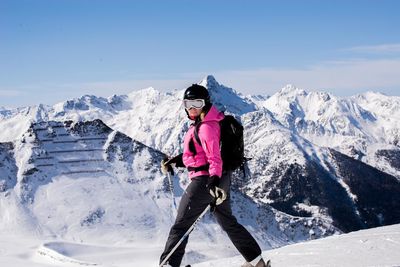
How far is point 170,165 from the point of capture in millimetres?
10086

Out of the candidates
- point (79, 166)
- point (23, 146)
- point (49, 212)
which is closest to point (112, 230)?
point (49, 212)

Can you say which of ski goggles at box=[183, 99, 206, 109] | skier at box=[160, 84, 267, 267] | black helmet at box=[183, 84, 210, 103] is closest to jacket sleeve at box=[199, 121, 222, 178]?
skier at box=[160, 84, 267, 267]

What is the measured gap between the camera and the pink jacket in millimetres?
8812

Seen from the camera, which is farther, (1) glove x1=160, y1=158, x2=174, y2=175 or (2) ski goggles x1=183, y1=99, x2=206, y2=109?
(1) glove x1=160, y1=158, x2=174, y2=175

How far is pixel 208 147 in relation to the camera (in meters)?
8.85

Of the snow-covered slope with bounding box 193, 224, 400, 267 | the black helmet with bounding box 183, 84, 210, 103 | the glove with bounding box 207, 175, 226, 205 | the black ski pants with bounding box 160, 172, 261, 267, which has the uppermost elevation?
the black helmet with bounding box 183, 84, 210, 103

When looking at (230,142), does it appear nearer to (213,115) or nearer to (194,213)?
(213,115)

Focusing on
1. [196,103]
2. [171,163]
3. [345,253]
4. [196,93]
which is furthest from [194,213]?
[345,253]

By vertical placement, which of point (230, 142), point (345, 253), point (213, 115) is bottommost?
point (345, 253)

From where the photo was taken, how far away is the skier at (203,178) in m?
8.84

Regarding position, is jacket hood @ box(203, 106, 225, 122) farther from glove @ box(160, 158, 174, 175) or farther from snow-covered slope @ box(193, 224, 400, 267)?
snow-covered slope @ box(193, 224, 400, 267)

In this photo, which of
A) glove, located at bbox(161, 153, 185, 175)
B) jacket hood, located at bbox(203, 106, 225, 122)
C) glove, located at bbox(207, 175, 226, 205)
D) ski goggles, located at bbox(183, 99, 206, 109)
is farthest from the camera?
glove, located at bbox(161, 153, 185, 175)

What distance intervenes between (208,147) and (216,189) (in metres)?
0.70

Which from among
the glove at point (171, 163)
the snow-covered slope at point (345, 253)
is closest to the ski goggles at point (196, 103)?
the glove at point (171, 163)
